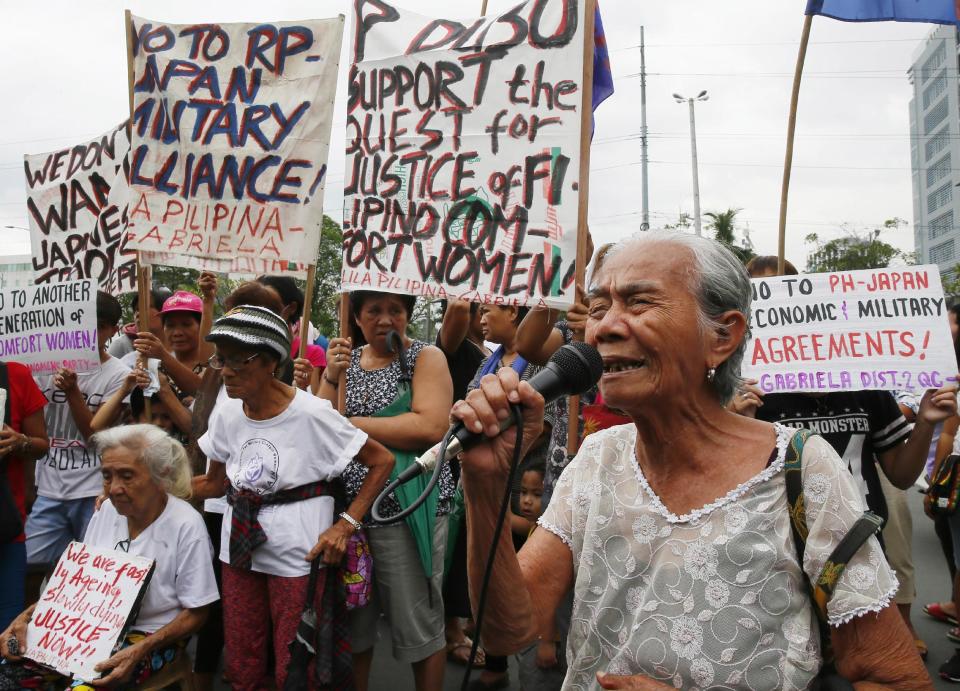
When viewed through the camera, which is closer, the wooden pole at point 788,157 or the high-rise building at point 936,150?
the wooden pole at point 788,157

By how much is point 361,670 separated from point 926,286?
3.20m

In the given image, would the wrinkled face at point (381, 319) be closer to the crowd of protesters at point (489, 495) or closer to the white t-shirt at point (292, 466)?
the crowd of protesters at point (489, 495)

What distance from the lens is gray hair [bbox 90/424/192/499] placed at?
3.69m

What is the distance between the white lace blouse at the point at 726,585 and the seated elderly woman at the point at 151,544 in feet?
7.55

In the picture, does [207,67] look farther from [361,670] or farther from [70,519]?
[361,670]

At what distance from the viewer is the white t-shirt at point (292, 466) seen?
346 centimetres

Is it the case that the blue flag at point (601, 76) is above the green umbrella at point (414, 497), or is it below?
above

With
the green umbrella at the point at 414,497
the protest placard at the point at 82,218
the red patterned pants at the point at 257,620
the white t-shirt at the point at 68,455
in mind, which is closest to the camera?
the red patterned pants at the point at 257,620

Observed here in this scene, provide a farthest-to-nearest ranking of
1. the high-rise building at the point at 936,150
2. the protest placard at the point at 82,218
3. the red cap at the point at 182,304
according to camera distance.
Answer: the high-rise building at the point at 936,150 < the protest placard at the point at 82,218 < the red cap at the point at 182,304

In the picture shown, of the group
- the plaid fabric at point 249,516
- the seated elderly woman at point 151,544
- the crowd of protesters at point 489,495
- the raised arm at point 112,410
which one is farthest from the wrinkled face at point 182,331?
the plaid fabric at point 249,516

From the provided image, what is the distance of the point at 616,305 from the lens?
5.95 feet

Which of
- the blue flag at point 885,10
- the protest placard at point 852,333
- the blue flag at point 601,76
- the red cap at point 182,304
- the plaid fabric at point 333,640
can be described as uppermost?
the blue flag at point 885,10

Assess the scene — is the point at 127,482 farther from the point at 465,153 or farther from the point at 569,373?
the point at 569,373

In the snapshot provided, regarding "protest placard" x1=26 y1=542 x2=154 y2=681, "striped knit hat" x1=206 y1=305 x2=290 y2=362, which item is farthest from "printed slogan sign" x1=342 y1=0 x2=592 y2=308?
"protest placard" x1=26 y1=542 x2=154 y2=681
